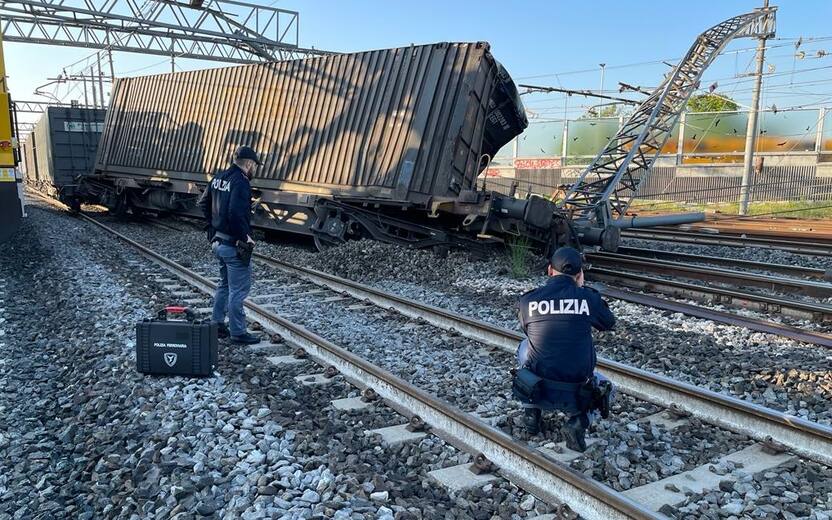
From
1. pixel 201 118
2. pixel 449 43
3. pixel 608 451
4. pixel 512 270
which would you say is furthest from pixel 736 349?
pixel 201 118

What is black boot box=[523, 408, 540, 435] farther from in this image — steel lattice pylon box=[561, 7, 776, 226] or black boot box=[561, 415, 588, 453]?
steel lattice pylon box=[561, 7, 776, 226]

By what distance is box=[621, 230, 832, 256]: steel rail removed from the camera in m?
12.5

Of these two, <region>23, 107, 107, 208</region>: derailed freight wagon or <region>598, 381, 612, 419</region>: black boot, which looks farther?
<region>23, 107, 107, 208</region>: derailed freight wagon

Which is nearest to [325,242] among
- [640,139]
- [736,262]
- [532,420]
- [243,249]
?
[243,249]

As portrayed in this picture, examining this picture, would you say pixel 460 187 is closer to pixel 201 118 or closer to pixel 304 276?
pixel 304 276

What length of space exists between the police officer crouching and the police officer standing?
2.99 m

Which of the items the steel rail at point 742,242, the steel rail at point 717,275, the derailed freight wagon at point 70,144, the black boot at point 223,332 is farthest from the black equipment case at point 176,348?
the derailed freight wagon at point 70,144

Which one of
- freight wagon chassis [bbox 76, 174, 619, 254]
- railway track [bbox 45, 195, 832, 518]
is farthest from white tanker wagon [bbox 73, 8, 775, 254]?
railway track [bbox 45, 195, 832, 518]

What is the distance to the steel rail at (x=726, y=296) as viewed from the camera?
7234mm

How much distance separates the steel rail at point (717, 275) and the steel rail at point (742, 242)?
9.81 feet

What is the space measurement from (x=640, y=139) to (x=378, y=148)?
845cm

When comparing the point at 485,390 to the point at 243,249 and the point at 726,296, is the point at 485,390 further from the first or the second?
the point at 726,296

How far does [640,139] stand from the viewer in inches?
635

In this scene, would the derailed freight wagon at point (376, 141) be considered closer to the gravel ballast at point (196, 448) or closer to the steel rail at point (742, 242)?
the steel rail at point (742, 242)
